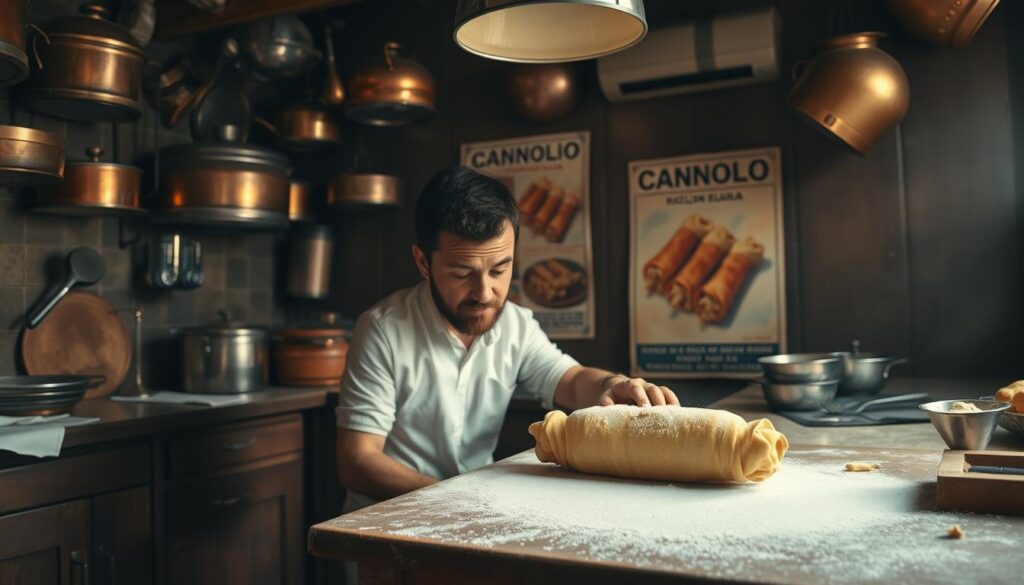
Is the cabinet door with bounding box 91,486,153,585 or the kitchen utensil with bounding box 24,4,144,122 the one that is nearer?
the cabinet door with bounding box 91,486,153,585

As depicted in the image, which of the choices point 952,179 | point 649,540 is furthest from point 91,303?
point 952,179

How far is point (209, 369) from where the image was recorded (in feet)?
9.37

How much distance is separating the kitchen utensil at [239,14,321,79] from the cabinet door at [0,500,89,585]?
1.70m

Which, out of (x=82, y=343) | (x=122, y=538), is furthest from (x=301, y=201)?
(x=122, y=538)

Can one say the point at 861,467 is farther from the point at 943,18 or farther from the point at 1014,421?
the point at 943,18

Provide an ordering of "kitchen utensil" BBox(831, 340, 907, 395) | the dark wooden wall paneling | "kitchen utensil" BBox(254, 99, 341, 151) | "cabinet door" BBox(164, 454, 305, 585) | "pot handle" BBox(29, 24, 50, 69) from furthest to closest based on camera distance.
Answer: "kitchen utensil" BBox(254, 99, 341, 151)
the dark wooden wall paneling
"cabinet door" BBox(164, 454, 305, 585)
"pot handle" BBox(29, 24, 50, 69)
"kitchen utensil" BBox(831, 340, 907, 395)

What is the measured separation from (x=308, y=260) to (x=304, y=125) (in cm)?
58

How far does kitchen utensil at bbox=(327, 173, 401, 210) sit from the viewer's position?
340 cm

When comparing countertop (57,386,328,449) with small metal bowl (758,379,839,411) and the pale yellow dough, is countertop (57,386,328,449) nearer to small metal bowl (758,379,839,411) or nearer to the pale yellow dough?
the pale yellow dough

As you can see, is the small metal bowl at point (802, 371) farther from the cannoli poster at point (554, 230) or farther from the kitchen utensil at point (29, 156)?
the kitchen utensil at point (29, 156)

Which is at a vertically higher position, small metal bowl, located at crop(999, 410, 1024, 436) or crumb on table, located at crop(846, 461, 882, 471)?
small metal bowl, located at crop(999, 410, 1024, 436)

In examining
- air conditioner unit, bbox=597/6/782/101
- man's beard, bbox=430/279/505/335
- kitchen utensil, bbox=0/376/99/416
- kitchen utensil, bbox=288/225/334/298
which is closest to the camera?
man's beard, bbox=430/279/505/335

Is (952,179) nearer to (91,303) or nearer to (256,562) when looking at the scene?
(256,562)

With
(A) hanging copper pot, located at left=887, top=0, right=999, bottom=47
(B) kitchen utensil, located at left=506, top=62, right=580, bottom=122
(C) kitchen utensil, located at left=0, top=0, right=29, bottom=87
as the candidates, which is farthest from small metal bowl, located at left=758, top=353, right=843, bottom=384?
(C) kitchen utensil, located at left=0, top=0, right=29, bottom=87
